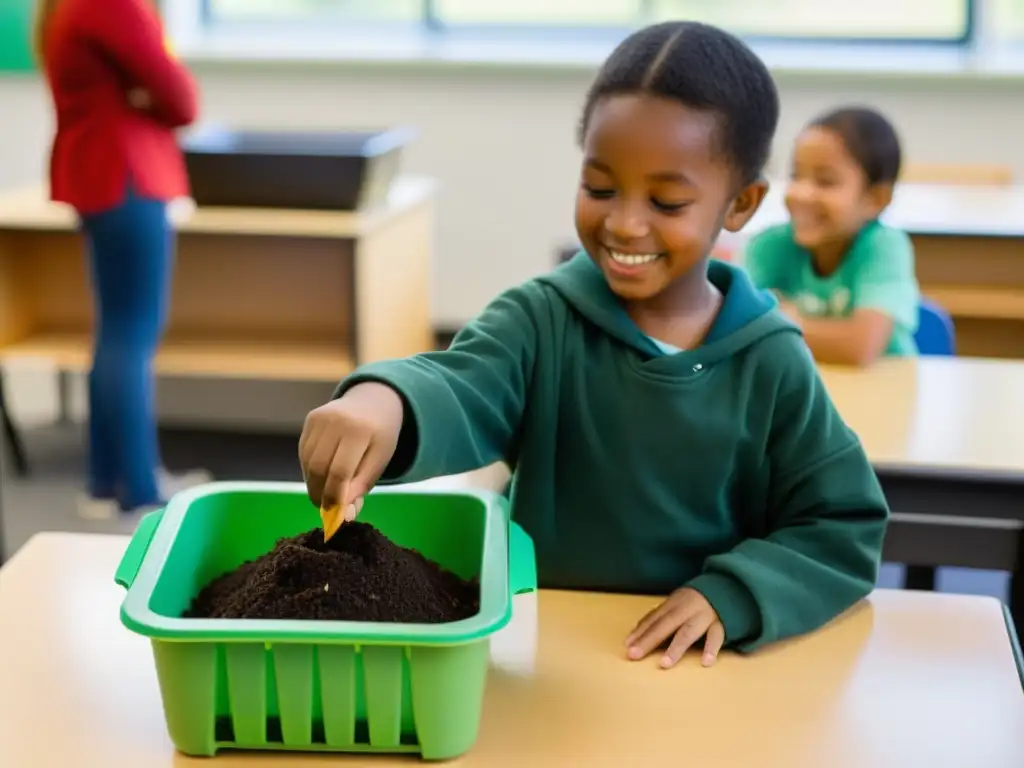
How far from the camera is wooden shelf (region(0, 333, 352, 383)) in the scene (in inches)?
124

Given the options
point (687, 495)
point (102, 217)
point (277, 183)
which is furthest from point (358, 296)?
point (687, 495)

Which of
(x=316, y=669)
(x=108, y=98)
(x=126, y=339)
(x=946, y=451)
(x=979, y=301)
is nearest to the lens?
(x=316, y=669)

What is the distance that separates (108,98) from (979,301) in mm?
1841

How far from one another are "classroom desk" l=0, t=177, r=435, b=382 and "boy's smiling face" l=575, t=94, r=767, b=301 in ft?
7.02

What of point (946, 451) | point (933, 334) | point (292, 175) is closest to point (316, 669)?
point (946, 451)

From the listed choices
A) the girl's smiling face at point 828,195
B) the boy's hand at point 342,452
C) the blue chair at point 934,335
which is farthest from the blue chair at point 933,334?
the boy's hand at point 342,452

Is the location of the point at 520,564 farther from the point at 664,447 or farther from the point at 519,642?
the point at 664,447

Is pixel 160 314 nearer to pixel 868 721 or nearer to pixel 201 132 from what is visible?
pixel 201 132

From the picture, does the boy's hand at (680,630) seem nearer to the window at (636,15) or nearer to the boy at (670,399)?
the boy at (670,399)

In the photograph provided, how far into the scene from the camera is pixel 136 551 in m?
0.88

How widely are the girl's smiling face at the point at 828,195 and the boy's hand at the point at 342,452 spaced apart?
1.39 metres

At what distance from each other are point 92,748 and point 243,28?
3.71 m

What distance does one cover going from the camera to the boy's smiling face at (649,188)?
1.00 metres

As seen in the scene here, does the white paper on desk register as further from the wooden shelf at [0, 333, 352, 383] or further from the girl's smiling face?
the wooden shelf at [0, 333, 352, 383]
